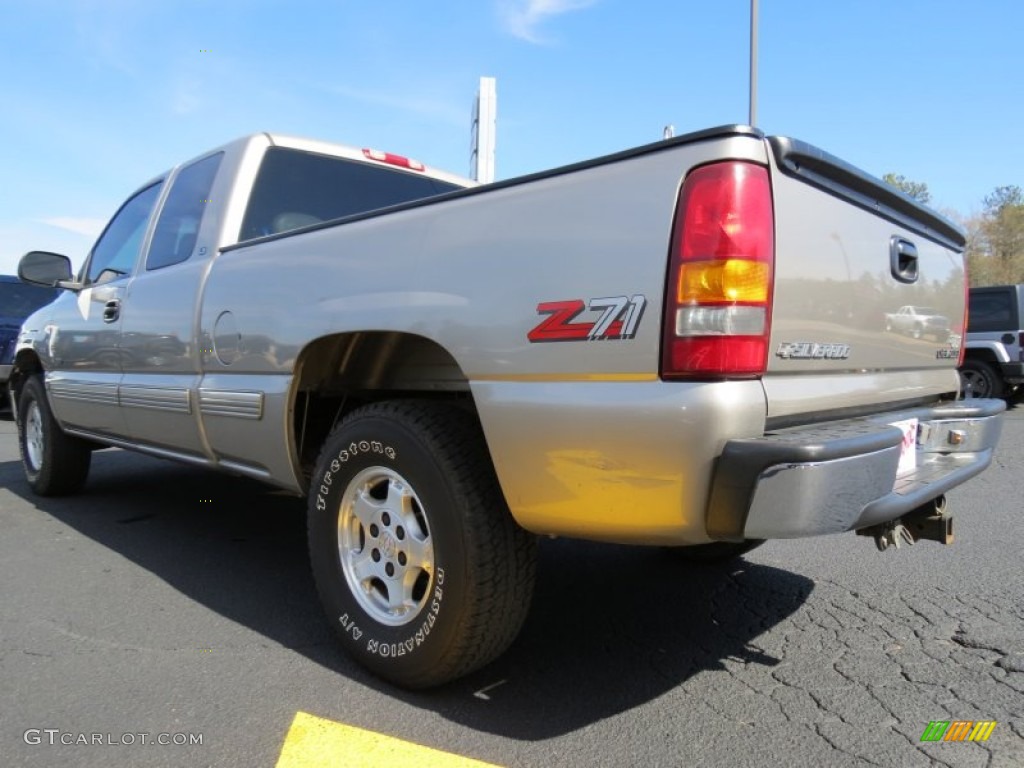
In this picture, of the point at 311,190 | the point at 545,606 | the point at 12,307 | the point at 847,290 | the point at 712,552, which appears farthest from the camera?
the point at 12,307

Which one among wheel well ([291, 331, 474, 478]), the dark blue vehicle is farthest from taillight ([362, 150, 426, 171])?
the dark blue vehicle

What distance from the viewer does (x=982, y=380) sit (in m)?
11.4

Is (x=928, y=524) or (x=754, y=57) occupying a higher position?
(x=754, y=57)

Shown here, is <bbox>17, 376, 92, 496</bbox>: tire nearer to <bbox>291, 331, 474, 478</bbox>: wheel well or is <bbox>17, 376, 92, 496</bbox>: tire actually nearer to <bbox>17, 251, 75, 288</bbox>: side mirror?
<bbox>17, 251, 75, 288</bbox>: side mirror

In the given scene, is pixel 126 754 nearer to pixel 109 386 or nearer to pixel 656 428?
pixel 656 428

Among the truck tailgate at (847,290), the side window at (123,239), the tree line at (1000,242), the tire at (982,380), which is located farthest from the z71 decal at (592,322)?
the tree line at (1000,242)

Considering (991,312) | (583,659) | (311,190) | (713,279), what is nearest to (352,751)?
(583,659)

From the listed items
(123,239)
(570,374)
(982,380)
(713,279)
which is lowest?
(982,380)

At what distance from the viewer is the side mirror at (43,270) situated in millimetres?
4562

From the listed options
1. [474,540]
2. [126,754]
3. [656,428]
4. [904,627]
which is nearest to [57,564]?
[126,754]

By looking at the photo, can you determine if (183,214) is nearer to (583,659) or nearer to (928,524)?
(583,659)

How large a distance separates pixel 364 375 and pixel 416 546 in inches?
31.9

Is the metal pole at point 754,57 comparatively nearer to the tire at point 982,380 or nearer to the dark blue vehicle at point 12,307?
the tire at point 982,380

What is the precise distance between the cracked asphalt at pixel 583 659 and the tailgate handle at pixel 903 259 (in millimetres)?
1342
